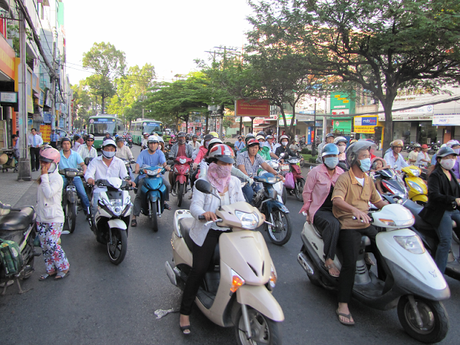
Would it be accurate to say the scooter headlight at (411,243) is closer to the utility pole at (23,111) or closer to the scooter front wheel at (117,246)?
the scooter front wheel at (117,246)

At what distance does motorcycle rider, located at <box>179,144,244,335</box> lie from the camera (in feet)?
9.74

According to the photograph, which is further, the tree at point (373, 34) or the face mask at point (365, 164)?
the tree at point (373, 34)

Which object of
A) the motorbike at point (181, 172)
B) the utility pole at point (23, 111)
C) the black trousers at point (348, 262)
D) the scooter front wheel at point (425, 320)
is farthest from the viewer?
the utility pole at point (23, 111)

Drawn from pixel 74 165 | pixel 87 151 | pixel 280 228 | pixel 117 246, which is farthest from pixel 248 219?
pixel 87 151

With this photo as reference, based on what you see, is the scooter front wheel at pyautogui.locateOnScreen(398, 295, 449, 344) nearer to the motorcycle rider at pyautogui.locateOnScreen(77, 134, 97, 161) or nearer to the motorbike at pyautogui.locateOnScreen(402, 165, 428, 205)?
the motorbike at pyautogui.locateOnScreen(402, 165, 428, 205)

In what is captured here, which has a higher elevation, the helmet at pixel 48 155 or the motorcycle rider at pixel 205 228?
the helmet at pixel 48 155

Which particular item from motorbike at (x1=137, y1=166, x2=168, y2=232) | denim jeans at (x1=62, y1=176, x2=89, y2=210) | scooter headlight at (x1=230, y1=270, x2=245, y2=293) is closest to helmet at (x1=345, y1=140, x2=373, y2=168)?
scooter headlight at (x1=230, y1=270, x2=245, y2=293)

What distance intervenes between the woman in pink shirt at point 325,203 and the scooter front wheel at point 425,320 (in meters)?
0.67

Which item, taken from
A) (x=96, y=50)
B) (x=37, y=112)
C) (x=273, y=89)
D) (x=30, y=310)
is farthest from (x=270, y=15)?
(x=96, y=50)

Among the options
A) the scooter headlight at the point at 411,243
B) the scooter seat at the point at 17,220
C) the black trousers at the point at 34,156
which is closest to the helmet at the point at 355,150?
the scooter headlight at the point at 411,243

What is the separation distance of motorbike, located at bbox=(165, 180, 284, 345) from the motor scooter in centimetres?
401

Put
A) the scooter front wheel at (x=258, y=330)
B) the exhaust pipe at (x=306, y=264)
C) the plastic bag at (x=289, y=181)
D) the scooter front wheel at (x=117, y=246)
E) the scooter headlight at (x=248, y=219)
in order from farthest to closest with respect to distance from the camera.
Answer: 1. the plastic bag at (x=289, y=181)
2. the scooter front wheel at (x=117, y=246)
3. the exhaust pipe at (x=306, y=264)
4. the scooter headlight at (x=248, y=219)
5. the scooter front wheel at (x=258, y=330)

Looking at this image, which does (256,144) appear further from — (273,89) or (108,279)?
(273,89)

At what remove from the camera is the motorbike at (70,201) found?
19.8ft
